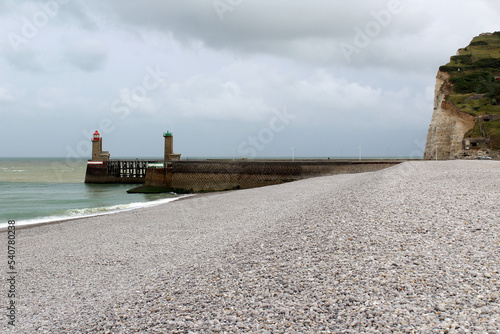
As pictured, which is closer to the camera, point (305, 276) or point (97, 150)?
point (305, 276)

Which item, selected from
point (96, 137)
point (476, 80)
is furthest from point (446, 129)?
point (96, 137)

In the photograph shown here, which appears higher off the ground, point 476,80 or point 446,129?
point 476,80

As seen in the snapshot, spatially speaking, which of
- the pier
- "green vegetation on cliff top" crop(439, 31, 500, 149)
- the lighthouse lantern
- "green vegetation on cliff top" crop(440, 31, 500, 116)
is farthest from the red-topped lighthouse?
"green vegetation on cliff top" crop(440, 31, 500, 116)

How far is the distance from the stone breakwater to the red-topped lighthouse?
41662 millimetres

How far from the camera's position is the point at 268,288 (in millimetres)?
4895

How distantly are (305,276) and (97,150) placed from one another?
48243 mm

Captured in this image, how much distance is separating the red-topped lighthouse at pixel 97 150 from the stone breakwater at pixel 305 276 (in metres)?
41.7

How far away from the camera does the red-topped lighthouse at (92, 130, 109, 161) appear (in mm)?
48250

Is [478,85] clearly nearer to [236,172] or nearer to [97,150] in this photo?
[236,172]

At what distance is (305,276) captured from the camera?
16.6 feet

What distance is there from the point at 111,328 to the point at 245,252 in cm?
266

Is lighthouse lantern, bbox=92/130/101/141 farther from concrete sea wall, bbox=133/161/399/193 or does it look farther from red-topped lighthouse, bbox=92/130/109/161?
concrete sea wall, bbox=133/161/399/193

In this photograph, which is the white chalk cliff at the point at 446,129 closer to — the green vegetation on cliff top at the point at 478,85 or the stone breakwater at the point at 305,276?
the green vegetation on cliff top at the point at 478,85

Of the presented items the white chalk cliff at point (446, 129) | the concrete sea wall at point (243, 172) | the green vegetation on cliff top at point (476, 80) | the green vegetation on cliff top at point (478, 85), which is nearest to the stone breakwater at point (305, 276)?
the concrete sea wall at point (243, 172)
